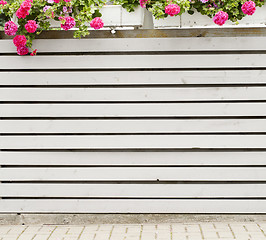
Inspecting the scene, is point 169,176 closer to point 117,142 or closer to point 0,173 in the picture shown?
point 117,142

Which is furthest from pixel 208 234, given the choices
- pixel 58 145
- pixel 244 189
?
pixel 58 145

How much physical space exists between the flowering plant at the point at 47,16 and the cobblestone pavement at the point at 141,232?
2184 millimetres

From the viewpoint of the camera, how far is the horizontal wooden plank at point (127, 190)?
466cm

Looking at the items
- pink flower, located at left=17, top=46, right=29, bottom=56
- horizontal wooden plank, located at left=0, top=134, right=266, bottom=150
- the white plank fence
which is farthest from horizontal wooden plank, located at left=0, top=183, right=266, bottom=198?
pink flower, located at left=17, top=46, right=29, bottom=56

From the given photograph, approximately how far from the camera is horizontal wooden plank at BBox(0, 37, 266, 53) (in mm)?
4527

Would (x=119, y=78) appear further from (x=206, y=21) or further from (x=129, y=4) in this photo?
(x=206, y=21)

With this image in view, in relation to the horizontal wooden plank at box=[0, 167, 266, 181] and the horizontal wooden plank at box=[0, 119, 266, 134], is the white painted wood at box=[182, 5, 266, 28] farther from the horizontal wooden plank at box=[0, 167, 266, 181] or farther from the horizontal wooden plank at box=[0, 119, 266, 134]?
the horizontal wooden plank at box=[0, 167, 266, 181]

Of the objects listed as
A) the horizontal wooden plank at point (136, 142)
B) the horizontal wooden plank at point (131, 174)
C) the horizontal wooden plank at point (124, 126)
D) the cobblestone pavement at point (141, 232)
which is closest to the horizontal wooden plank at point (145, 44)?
the horizontal wooden plank at point (124, 126)

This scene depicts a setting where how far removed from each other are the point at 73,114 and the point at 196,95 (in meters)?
1.50

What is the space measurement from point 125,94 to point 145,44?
641mm

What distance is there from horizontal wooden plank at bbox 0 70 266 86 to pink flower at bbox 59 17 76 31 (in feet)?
1.92

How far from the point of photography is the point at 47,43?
4.60m

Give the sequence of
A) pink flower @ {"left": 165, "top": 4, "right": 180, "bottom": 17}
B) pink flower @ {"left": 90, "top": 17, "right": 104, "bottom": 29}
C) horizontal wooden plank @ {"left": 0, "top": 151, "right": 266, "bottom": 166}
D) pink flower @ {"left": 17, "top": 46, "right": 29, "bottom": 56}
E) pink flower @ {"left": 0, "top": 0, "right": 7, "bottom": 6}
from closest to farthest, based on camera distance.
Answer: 1. pink flower @ {"left": 165, "top": 4, "right": 180, "bottom": 17}
2. pink flower @ {"left": 90, "top": 17, "right": 104, "bottom": 29}
3. pink flower @ {"left": 0, "top": 0, "right": 7, "bottom": 6}
4. pink flower @ {"left": 17, "top": 46, "right": 29, "bottom": 56}
5. horizontal wooden plank @ {"left": 0, "top": 151, "right": 266, "bottom": 166}

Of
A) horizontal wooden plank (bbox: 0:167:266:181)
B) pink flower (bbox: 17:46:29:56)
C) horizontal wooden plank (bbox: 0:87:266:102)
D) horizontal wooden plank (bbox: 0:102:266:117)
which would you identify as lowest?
horizontal wooden plank (bbox: 0:167:266:181)
